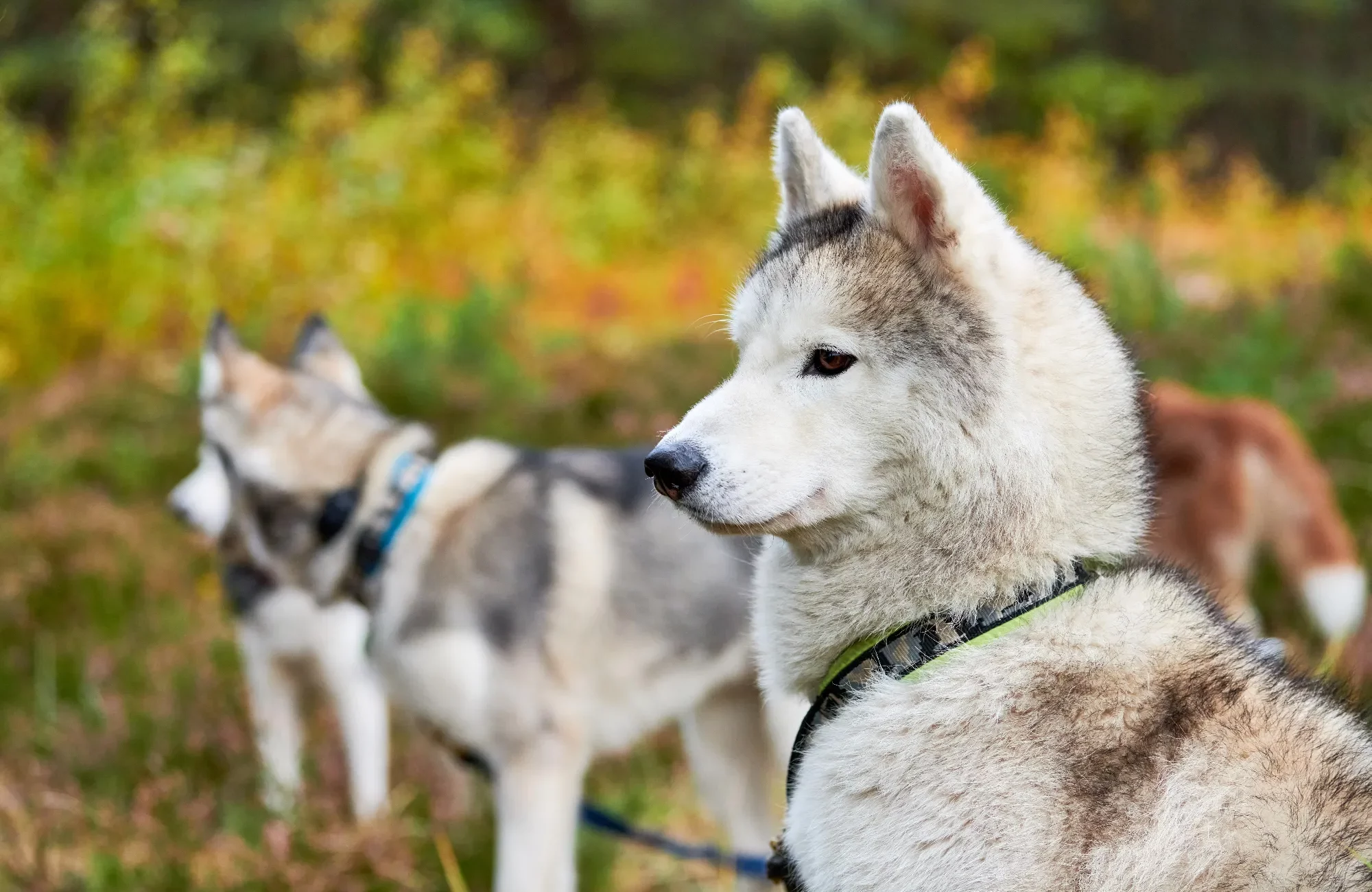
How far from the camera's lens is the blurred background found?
4430 millimetres

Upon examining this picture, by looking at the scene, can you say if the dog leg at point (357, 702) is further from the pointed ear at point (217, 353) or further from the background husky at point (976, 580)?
the background husky at point (976, 580)

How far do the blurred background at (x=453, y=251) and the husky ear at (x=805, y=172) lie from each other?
57 centimetres

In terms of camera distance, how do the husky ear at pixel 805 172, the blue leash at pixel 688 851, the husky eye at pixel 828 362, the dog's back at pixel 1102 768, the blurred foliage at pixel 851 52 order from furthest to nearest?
1. the blurred foliage at pixel 851 52
2. the blue leash at pixel 688 851
3. the husky ear at pixel 805 172
4. the husky eye at pixel 828 362
5. the dog's back at pixel 1102 768

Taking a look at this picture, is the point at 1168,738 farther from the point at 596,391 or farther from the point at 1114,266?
the point at 1114,266

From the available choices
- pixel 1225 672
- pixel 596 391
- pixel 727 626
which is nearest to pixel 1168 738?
pixel 1225 672

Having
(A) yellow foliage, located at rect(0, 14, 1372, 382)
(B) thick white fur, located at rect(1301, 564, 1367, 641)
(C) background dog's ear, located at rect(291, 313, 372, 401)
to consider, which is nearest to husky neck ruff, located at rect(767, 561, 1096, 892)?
(B) thick white fur, located at rect(1301, 564, 1367, 641)

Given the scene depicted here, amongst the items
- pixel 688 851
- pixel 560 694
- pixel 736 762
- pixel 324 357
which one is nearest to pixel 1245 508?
pixel 736 762

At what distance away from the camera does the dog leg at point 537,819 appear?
3.57m

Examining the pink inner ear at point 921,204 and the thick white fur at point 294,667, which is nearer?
the pink inner ear at point 921,204

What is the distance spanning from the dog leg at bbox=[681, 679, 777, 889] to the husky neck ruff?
6.47 ft

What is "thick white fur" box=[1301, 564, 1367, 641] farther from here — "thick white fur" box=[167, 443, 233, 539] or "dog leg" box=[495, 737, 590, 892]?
"thick white fur" box=[167, 443, 233, 539]

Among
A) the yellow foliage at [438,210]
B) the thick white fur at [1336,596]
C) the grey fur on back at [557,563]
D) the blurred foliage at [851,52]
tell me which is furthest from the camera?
the blurred foliage at [851,52]

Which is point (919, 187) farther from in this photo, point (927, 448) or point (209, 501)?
point (209, 501)

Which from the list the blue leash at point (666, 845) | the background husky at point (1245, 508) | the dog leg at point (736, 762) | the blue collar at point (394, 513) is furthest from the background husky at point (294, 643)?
the background husky at point (1245, 508)
